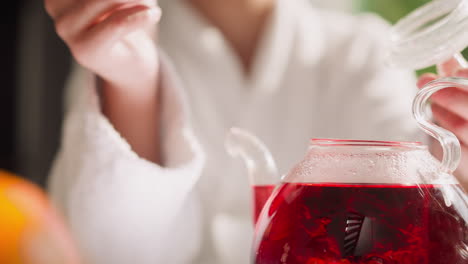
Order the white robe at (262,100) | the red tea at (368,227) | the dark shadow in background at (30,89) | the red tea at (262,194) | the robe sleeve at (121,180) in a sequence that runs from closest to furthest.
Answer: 1. the red tea at (368,227)
2. the red tea at (262,194)
3. the robe sleeve at (121,180)
4. the white robe at (262,100)
5. the dark shadow in background at (30,89)

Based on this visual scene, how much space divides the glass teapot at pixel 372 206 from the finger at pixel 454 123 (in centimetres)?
10

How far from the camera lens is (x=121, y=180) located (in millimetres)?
560

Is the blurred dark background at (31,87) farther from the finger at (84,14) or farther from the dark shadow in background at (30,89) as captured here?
the finger at (84,14)

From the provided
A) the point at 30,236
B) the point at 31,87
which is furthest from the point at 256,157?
the point at 31,87

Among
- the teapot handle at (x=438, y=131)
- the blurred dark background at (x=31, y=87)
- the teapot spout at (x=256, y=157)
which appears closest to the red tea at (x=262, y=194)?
the teapot spout at (x=256, y=157)

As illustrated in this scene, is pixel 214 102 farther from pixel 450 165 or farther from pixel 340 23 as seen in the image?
pixel 450 165

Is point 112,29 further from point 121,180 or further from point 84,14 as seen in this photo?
point 121,180

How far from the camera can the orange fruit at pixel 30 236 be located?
0.58m

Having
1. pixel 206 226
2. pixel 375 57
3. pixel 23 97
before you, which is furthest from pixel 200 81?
pixel 23 97

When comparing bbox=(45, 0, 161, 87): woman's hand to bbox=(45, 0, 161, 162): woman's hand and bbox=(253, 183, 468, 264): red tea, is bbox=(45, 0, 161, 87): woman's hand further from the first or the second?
bbox=(253, 183, 468, 264): red tea

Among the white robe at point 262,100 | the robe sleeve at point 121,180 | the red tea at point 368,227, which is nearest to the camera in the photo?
the red tea at point 368,227

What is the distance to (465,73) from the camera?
0.40m

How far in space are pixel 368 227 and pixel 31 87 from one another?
1.40 m

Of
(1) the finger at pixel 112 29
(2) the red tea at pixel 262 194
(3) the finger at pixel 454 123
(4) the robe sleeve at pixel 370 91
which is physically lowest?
(4) the robe sleeve at pixel 370 91
